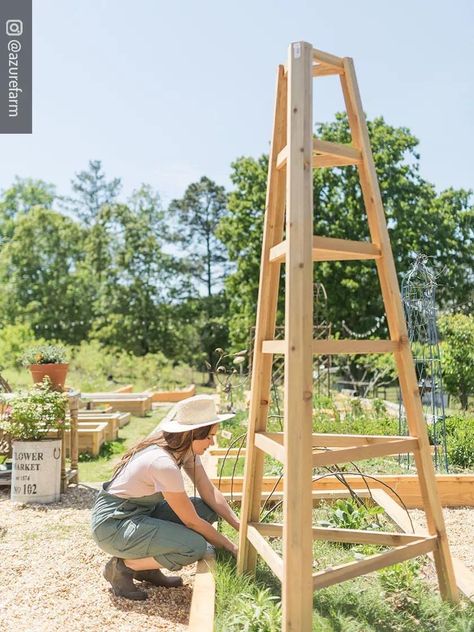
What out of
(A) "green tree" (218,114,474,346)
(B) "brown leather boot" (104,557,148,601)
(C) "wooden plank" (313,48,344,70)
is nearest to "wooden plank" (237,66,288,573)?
(C) "wooden plank" (313,48,344,70)

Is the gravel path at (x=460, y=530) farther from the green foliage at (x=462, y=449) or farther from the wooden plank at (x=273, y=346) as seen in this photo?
the wooden plank at (x=273, y=346)

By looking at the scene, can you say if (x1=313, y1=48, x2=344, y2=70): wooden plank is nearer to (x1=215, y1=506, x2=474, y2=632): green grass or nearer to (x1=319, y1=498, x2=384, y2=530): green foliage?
(x1=215, y1=506, x2=474, y2=632): green grass

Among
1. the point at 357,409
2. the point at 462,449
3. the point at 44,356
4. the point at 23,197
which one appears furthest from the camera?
the point at 23,197

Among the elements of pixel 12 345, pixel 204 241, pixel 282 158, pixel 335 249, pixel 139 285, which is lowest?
pixel 12 345

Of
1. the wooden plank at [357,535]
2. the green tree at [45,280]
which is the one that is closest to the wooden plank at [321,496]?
the wooden plank at [357,535]

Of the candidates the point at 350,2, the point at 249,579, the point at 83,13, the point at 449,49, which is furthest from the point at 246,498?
the point at 449,49

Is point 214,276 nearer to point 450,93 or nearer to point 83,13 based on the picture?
point 450,93

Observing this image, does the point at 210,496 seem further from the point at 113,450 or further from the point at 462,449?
the point at 113,450

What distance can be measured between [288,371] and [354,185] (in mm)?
18160

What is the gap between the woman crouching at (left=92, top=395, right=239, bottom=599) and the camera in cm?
292

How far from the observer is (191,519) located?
2.94 meters

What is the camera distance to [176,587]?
3.07 metres

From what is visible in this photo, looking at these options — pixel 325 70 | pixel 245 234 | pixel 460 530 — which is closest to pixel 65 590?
pixel 460 530

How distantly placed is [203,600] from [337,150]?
6.53 ft
